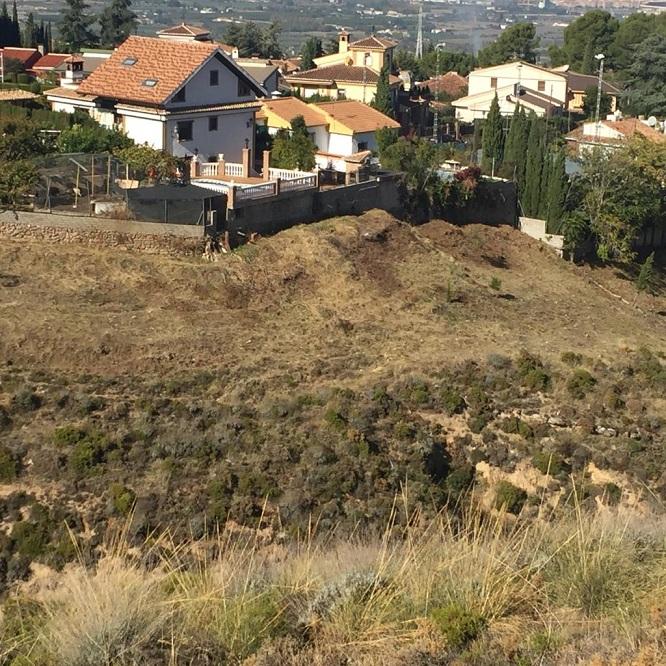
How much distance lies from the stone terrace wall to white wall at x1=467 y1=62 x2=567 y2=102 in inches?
1873

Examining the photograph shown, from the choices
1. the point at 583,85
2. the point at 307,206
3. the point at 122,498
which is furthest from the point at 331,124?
the point at 583,85

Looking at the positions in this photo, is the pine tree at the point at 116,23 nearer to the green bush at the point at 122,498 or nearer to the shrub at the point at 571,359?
the shrub at the point at 571,359

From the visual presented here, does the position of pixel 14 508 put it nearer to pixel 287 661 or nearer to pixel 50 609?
pixel 50 609

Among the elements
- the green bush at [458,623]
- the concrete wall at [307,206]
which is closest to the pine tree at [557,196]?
the concrete wall at [307,206]

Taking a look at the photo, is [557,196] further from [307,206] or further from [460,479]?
[460,479]

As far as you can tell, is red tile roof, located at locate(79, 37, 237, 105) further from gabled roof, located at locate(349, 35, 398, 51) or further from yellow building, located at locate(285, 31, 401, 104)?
gabled roof, located at locate(349, 35, 398, 51)

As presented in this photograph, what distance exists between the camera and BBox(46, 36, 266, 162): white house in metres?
32.9

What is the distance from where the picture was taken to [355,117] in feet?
148

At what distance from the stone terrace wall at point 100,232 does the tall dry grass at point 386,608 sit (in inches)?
708

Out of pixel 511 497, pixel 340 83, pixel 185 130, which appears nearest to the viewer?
pixel 511 497

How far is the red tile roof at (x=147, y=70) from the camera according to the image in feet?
109

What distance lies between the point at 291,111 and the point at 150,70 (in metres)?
9.93

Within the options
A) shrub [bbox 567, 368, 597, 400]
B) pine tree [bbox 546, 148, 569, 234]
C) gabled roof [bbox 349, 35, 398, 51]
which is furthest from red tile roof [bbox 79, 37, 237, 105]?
gabled roof [bbox 349, 35, 398, 51]

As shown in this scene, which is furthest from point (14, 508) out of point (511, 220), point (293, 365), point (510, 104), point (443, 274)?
point (510, 104)
